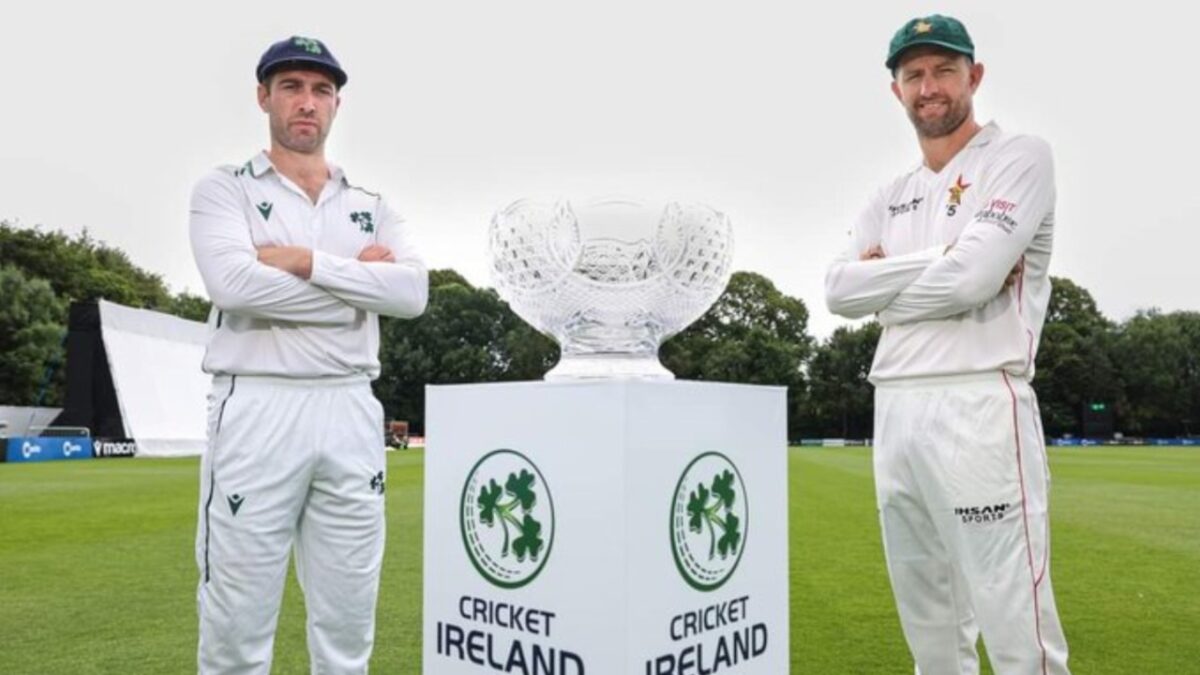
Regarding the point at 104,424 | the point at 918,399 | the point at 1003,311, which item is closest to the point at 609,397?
the point at 918,399

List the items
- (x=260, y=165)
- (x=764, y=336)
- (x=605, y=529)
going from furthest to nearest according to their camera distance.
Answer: (x=764, y=336), (x=260, y=165), (x=605, y=529)

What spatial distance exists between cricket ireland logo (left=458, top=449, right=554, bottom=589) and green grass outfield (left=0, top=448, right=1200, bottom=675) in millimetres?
2563

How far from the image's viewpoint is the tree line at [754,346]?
3684cm


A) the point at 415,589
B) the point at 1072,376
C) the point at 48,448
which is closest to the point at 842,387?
the point at 1072,376

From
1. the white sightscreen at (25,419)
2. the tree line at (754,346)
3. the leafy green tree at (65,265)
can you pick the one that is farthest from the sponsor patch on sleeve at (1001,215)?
the leafy green tree at (65,265)

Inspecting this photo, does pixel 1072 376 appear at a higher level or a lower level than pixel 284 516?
higher

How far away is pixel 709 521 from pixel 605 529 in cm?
23

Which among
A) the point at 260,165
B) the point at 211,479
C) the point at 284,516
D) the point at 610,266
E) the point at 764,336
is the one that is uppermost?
the point at 764,336

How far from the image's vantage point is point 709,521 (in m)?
1.58

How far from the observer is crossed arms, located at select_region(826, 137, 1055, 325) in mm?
2213

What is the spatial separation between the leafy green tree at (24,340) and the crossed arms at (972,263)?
40478 mm

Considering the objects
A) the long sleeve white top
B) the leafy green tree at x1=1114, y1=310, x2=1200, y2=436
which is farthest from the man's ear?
the leafy green tree at x1=1114, y1=310, x2=1200, y2=436

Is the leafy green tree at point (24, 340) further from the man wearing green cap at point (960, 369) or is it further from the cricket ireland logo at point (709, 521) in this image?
the cricket ireland logo at point (709, 521)

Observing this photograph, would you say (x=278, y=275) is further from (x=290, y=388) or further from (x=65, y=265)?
(x=65, y=265)
